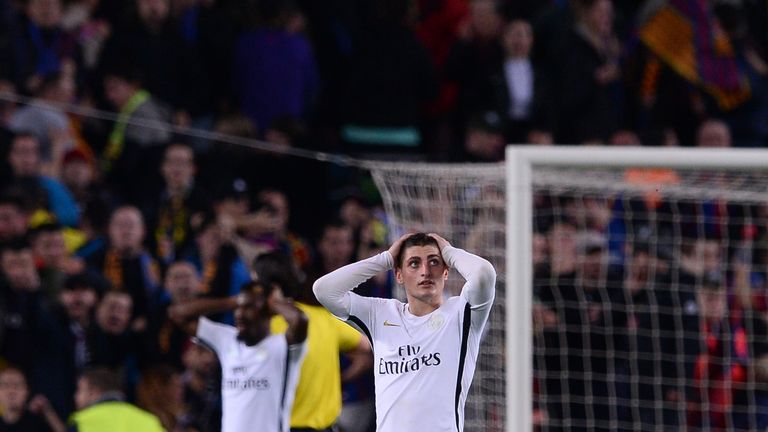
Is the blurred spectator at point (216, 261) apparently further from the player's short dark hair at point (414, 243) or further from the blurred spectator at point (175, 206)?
the player's short dark hair at point (414, 243)

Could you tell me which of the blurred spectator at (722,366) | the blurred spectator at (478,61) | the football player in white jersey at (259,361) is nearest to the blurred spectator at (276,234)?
the football player in white jersey at (259,361)

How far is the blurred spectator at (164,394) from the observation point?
11.1m

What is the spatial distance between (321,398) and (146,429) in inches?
43.9

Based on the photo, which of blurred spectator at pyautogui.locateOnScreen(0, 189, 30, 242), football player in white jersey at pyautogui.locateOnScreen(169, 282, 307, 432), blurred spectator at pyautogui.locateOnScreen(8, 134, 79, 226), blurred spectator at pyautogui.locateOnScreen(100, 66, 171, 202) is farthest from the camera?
blurred spectator at pyautogui.locateOnScreen(100, 66, 171, 202)

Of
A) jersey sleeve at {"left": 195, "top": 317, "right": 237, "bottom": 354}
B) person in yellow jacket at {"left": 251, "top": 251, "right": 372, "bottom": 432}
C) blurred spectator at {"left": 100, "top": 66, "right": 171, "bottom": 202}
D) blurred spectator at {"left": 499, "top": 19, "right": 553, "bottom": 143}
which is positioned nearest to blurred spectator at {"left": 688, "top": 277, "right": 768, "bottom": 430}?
blurred spectator at {"left": 499, "top": 19, "right": 553, "bottom": 143}

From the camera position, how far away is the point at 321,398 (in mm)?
10250

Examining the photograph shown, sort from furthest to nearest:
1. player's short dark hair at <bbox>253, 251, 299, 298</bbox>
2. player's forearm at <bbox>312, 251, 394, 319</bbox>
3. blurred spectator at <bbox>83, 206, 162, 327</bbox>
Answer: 1. blurred spectator at <bbox>83, 206, 162, 327</bbox>
2. player's short dark hair at <bbox>253, 251, 299, 298</bbox>
3. player's forearm at <bbox>312, 251, 394, 319</bbox>

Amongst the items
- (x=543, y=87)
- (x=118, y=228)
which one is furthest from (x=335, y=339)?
(x=543, y=87)

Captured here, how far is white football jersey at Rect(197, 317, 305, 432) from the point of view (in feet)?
32.4

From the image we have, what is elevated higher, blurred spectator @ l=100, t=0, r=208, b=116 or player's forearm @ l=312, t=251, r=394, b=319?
blurred spectator @ l=100, t=0, r=208, b=116

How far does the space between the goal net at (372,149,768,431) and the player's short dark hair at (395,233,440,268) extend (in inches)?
149

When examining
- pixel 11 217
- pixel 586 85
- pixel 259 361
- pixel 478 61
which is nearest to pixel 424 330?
pixel 259 361

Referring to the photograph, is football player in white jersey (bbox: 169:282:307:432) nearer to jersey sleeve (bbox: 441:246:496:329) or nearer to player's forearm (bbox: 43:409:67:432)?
player's forearm (bbox: 43:409:67:432)

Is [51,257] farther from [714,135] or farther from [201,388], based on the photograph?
[714,135]
